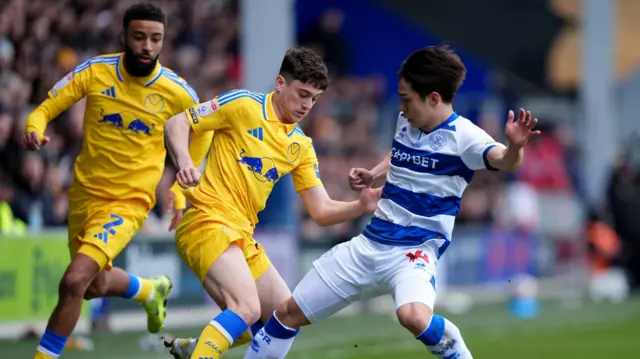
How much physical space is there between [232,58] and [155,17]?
12145 millimetres

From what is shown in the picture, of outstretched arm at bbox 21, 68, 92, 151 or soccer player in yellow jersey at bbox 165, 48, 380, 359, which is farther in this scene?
outstretched arm at bbox 21, 68, 92, 151

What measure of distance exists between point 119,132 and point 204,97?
30.0 feet

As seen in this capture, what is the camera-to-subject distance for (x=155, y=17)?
9.03m

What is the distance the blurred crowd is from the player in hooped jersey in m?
6.95

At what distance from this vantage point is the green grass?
1231 centimetres

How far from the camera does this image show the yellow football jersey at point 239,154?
8266 millimetres

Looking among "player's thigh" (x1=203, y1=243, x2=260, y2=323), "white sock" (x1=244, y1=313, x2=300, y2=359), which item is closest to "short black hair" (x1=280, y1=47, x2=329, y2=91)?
"player's thigh" (x1=203, y1=243, x2=260, y2=323)

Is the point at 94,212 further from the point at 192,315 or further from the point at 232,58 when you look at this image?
the point at 232,58

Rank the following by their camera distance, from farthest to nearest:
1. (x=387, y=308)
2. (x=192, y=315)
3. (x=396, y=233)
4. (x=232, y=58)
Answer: (x=232, y=58) → (x=387, y=308) → (x=192, y=315) → (x=396, y=233)

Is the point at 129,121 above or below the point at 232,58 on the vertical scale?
→ above

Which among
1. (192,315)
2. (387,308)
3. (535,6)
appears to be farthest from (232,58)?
(535,6)

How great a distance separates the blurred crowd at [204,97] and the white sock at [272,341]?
6.73m

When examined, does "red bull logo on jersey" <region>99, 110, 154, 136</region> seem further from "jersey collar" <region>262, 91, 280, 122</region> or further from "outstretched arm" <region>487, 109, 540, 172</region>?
"outstretched arm" <region>487, 109, 540, 172</region>

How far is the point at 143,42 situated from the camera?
29.6ft
